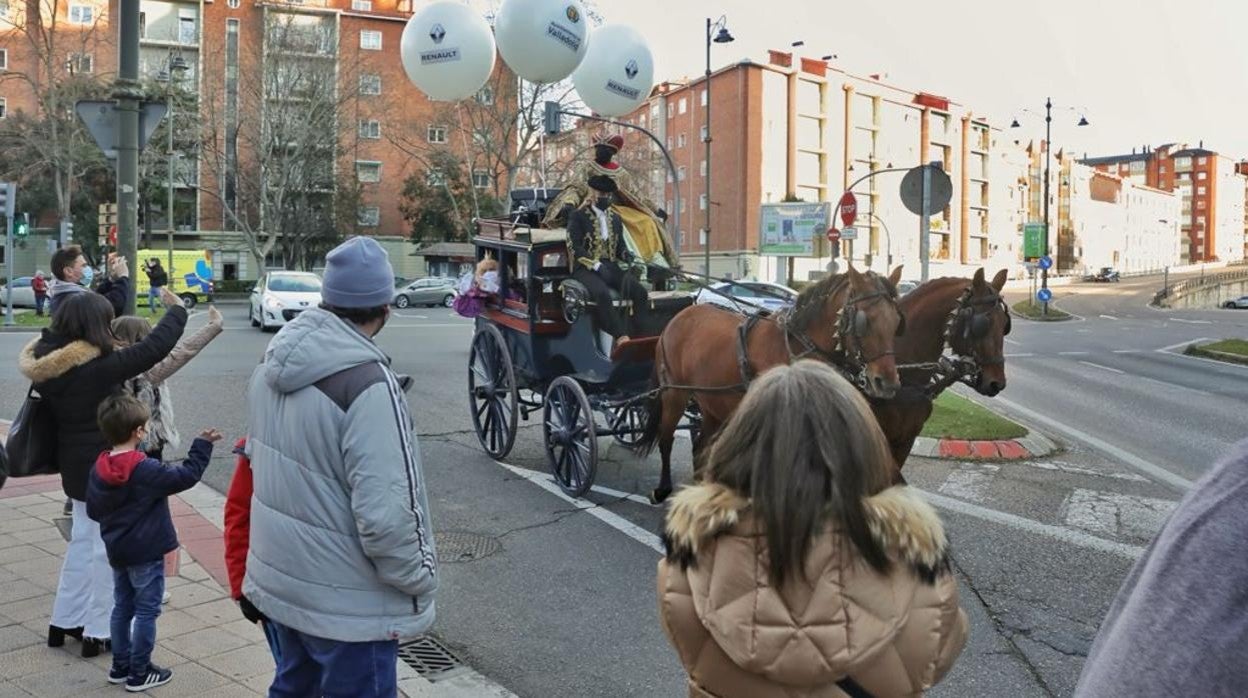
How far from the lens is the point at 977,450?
988 cm

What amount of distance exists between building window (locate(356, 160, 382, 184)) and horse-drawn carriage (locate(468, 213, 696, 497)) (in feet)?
188

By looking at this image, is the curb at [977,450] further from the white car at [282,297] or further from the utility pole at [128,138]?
the white car at [282,297]

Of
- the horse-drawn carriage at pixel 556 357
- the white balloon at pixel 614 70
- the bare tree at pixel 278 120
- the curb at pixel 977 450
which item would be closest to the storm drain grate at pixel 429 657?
the horse-drawn carriage at pixel 556 357

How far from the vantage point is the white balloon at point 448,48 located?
36.1 ft

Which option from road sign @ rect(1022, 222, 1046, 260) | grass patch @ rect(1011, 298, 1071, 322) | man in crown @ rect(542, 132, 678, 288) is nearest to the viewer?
man in crown @ rect(542, 132, 678, 288)

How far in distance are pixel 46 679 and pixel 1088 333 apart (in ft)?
117

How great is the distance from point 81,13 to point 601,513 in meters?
65.4

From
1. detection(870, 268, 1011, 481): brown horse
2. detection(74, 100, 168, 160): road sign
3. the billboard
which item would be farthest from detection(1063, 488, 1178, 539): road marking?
the billboard

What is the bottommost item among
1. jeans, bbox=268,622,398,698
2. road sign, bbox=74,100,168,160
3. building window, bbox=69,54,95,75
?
jeans, bbox=268,622,398,698

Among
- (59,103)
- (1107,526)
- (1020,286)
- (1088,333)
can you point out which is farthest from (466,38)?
(1020,286)

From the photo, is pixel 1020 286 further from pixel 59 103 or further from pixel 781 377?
pixel 781 377

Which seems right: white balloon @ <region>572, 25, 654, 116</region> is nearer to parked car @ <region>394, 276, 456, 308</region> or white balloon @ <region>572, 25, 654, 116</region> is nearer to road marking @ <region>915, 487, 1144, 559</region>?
road marking @ <region>915, 487, 1144, 559</region>

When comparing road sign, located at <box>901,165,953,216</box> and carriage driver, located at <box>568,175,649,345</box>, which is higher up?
road sign, located at <box>901,165,953,216</box>

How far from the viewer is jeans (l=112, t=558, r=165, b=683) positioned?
421cm
